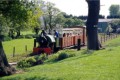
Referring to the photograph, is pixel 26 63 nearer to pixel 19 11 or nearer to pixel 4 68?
pixel 4 68

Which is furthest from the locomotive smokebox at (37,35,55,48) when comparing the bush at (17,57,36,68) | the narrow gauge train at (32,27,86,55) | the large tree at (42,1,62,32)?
the large tree at (42,1,62,32)

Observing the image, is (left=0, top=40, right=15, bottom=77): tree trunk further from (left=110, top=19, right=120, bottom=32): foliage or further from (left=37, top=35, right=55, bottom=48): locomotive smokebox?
(left=110, top=19, right=120, bottom=32): foliage

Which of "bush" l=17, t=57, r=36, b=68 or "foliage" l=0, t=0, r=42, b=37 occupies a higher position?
"foliage" l=0, t=0, r=42, b=37

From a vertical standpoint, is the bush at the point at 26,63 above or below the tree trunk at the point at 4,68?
below

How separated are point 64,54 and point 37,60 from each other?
178 centimetres

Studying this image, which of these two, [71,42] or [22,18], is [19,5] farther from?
[71,42]

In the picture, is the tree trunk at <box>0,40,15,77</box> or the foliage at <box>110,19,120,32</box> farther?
the foliage at <box>110,19,120,32</box>

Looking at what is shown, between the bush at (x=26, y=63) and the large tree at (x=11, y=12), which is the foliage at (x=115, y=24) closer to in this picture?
the bush at (x=26, y=63)

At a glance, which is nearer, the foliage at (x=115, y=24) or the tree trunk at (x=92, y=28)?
the tree trunk at (x=92, y=28)

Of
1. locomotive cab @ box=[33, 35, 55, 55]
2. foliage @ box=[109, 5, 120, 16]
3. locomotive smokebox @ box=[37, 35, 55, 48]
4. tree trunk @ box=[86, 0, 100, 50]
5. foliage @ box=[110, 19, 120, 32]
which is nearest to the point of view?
tree trunk @ box=[86, 0, 100, 50]

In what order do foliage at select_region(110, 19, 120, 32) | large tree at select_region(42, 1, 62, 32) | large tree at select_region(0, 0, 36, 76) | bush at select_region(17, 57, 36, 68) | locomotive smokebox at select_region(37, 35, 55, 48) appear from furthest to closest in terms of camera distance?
foliage at select_region(110, 19, 120, 32)
large tree at select_region(42, 1, 62, 32)
locomotive smokebox at select_region(37, 35, 55, 48)
bush at select_region(17, 57, 36, 68)
large tree at select_region(0, 0, 36, 76)

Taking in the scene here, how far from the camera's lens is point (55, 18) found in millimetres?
73938

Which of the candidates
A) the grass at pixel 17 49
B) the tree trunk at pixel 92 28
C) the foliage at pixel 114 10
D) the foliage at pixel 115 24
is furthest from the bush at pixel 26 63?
the foliage at pixel 114 10

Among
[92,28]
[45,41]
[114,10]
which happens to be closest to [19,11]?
[92,28]
